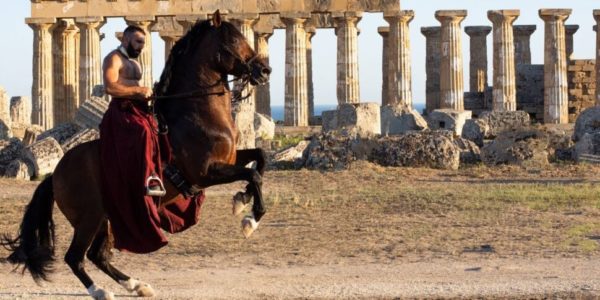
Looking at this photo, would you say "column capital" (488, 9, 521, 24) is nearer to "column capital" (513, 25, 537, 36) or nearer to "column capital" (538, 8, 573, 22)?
"column capital" (538, 8, 573, 22)

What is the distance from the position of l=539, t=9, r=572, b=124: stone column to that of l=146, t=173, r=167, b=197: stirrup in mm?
41356

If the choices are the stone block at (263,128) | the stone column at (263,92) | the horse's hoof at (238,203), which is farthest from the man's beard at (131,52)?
the stone column at (263,92)

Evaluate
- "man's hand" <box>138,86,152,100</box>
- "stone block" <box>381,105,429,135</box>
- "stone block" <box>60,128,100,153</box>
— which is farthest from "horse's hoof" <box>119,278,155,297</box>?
"stone block" <box>381,105,429,135</box>

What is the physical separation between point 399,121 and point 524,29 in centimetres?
2122

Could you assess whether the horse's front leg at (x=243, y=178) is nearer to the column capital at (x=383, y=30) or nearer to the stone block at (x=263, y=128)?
the stone block at (x=263, y=128)

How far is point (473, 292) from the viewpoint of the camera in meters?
14.1

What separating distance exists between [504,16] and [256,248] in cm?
3863

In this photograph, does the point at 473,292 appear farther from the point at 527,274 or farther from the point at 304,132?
the point at 304,132

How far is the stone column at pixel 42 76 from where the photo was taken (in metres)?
55.3

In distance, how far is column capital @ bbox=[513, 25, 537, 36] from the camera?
62.8 meters

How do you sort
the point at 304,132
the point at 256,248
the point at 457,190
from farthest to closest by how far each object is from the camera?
1. the point at 304,132
2. the point at 457,190
3. the point at 256,248

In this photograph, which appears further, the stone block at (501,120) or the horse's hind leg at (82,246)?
the stone block at (501,120)

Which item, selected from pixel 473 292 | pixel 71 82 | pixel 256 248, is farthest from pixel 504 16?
pixel 473 292

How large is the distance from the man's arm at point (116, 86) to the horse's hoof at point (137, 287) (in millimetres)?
1747
